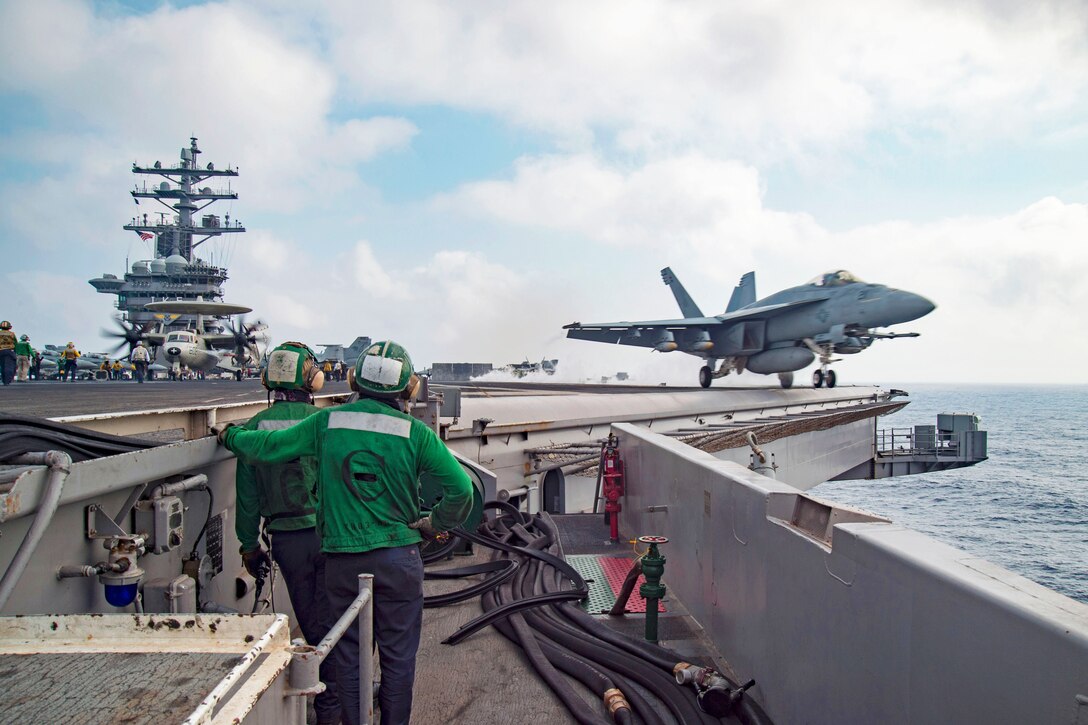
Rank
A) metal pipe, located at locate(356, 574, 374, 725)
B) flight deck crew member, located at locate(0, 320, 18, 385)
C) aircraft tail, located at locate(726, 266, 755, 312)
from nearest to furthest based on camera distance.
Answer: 1. metal pipe, located at locate(356, 574, 374, 725)
2. flight deck crew member, located at locate(0, 320, 18, 385)
3. aircraft tail, located at locate(726, 266, 755, 312)

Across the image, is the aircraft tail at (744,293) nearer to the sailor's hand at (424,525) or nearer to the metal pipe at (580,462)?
the metal pipe at (580,462)

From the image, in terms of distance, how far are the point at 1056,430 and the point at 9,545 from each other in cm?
9467

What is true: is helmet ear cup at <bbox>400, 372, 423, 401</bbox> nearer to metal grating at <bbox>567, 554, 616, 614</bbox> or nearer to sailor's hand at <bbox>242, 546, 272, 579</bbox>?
sailor's hand at <bbox>242, 546, 272, 579</bbox>

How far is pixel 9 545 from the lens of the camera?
8.61 ft

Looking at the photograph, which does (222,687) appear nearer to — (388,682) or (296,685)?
(296,685)

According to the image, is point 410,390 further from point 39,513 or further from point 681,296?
point 681,296

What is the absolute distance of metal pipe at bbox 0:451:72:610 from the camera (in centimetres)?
220

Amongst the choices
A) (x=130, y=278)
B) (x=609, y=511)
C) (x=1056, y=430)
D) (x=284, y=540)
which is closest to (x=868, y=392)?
(x=609, y=511)

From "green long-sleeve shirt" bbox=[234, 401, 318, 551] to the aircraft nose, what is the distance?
2106 cm

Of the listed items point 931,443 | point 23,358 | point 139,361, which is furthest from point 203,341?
point 931,443

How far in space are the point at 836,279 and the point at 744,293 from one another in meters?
12.5

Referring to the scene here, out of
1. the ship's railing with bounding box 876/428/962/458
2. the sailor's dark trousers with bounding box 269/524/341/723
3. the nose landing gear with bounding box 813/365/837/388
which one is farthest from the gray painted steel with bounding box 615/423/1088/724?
the ship's railing with bounding box 876/428/962/458

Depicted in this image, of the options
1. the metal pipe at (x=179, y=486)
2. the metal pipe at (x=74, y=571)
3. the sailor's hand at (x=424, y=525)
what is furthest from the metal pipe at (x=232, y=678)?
the metal pipe at (x=179, y=486)

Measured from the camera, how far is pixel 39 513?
2324 millimetres
